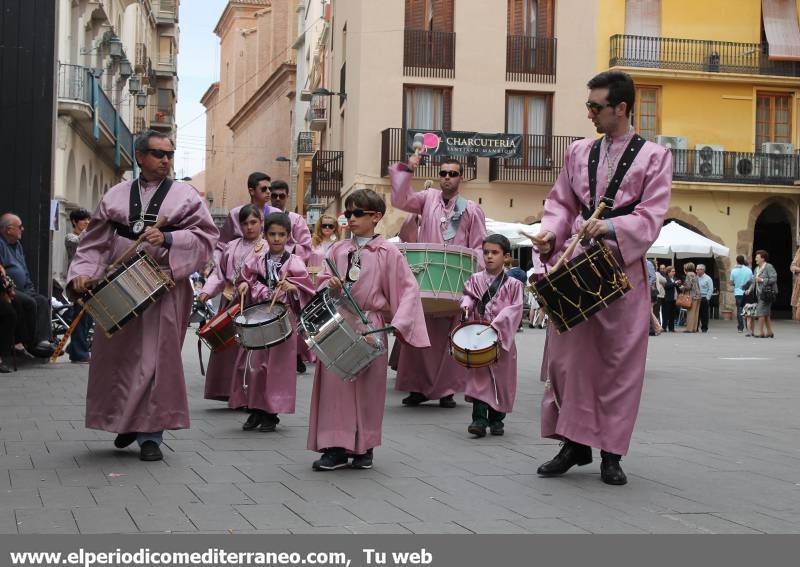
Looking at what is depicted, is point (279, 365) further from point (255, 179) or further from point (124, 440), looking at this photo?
point (255, 179)

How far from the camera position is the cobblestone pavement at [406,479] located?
5.97m

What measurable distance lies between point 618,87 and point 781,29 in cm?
3685

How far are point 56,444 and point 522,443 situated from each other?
3.08 meters

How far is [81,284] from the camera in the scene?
794 centimetres

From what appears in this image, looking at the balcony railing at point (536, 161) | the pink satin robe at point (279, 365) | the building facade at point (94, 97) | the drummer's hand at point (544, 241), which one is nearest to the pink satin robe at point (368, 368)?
the drummer's hand at point (544, 241)

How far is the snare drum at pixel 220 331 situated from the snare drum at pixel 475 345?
187 cm

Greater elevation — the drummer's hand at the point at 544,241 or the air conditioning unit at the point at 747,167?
the air conditioning unit at the point at 747,167

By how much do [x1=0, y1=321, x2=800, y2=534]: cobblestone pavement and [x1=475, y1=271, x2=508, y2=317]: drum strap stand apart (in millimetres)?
901

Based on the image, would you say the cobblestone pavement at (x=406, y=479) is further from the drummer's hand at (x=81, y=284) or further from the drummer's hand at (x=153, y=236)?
the drummer's hand at (x=153, y=236)

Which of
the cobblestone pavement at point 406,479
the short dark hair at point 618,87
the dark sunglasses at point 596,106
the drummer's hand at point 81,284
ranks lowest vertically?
the cobblestone pavement at point 406,479

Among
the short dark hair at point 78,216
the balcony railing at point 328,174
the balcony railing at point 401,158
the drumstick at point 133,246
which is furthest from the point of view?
the balcony railing at point 328,174

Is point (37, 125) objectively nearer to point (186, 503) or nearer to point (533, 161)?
point (186, 503)

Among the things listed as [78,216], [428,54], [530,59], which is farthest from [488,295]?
[530,59]
